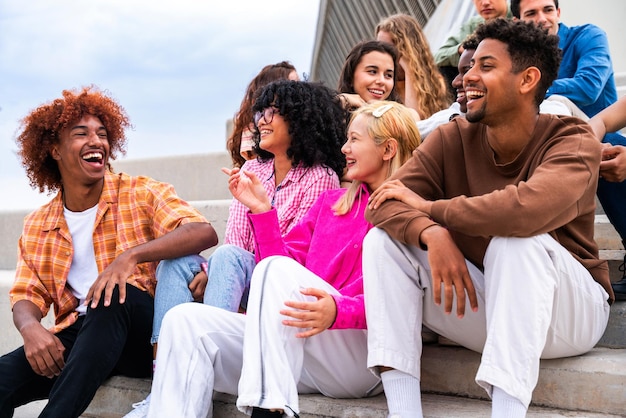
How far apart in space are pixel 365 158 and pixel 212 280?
627 millimetres

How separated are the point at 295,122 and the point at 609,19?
482 cm

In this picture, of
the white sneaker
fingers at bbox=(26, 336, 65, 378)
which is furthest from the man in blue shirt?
fingers at bbox=(26, 336, 65, 378)

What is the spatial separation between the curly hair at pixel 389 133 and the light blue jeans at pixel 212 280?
0.36 metres

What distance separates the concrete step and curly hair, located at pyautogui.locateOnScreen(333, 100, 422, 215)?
551mm

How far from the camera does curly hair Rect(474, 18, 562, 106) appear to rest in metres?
2.13

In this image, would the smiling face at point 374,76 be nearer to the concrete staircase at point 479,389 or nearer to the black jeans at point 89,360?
the concrete staircase at point 479,389

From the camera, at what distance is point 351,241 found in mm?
2383

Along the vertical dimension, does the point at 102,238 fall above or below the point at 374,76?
below

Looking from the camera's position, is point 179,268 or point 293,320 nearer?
point 293,320

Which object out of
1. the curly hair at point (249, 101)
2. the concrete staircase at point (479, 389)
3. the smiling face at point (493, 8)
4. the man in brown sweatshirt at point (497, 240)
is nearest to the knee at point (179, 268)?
the concrete staircase at point (479, 389)

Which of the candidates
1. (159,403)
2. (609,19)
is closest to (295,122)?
(159,403)

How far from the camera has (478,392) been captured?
2215 millimetres

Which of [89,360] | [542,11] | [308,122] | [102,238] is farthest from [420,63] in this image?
[89,360]

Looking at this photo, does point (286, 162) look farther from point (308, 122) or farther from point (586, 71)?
point (586, 71)
